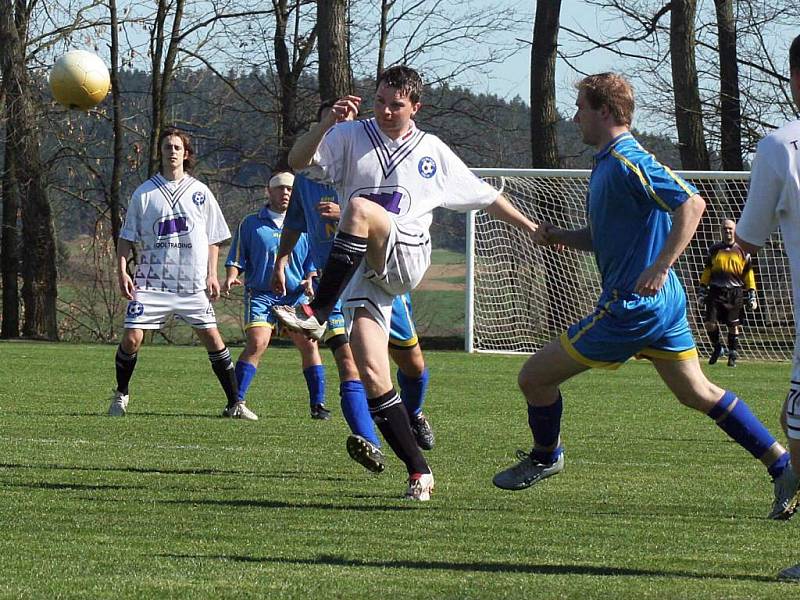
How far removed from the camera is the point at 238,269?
34.7ft

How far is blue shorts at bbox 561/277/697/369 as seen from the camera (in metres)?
5.58

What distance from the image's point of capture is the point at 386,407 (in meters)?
6.00

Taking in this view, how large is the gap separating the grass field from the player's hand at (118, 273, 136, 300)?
89 cm

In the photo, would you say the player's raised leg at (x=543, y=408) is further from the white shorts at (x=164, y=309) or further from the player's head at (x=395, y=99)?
the white shorts at (x=164, y=309)

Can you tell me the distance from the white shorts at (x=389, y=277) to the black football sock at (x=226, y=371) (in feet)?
12.6

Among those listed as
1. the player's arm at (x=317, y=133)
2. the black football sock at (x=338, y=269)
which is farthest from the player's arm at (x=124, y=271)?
the black football sock at (x=338, y=269)

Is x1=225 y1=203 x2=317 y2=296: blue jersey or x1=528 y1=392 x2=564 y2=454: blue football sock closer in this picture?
Result: x1=528 y1=392 x2=564 y2=454: blue football sock

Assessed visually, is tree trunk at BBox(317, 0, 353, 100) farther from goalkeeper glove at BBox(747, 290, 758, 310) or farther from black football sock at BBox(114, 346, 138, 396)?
black football sock at BBox(114, 346, 138, 396)

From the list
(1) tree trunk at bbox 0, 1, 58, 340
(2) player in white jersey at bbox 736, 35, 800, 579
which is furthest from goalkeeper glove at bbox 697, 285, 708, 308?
(2) player in white jersey at bbox 736, 35, 800, 579

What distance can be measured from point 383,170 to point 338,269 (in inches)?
24.5

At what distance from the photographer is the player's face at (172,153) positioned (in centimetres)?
966

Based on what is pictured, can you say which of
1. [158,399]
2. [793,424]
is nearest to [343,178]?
[793,424]

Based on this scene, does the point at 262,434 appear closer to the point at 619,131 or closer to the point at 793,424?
the point at 619,131

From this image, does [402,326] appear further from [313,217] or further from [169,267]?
[169,267]
